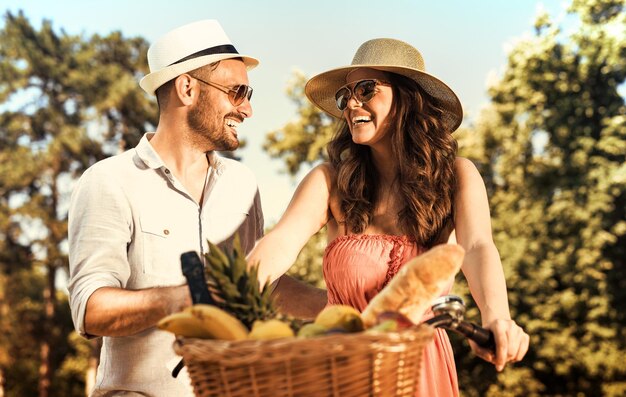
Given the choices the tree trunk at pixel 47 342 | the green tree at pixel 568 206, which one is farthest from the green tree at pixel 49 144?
the green tree at pixel 568 206

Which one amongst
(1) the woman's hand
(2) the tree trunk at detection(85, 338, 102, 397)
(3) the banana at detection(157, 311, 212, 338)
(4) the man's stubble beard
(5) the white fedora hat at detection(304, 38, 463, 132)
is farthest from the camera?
(2) the tree trunk at detection(85, 338, 102, 397)

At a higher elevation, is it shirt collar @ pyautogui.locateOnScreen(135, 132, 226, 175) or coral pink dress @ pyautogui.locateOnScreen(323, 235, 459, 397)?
shirt collar @ pyautogui.locateOnScreen(135, 132, 226, 175)

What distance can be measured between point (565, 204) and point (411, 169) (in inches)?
645

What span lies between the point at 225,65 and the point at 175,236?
100 cm

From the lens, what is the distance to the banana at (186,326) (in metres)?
1.92

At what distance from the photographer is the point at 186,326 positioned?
1.94m

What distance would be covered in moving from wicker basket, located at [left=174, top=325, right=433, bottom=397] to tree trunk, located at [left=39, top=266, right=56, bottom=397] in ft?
80.6

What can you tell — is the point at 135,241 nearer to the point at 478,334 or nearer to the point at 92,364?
the point at 478,334

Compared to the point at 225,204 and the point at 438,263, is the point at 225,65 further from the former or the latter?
the point at 438,263

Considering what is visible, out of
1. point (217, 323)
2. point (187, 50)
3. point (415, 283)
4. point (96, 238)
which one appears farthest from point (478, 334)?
point (187, 50)

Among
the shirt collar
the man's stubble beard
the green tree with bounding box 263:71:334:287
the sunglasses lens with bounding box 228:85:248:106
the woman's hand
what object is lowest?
the woman's hand

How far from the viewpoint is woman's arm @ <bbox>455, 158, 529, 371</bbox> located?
2369 mm

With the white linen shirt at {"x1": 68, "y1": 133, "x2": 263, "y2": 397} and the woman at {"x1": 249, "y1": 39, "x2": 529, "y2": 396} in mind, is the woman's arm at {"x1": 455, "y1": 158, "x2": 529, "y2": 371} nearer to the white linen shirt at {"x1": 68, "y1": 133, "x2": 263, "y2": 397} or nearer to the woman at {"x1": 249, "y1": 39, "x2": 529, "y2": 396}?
the woman at {"x1": 249, "y1": 39, "x2": 529, "y2": 396}

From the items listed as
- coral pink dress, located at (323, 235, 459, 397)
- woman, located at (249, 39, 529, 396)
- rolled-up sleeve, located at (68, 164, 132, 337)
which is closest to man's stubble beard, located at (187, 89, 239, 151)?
rolled-up sleeve, located at (68, 164, 132, 337)
